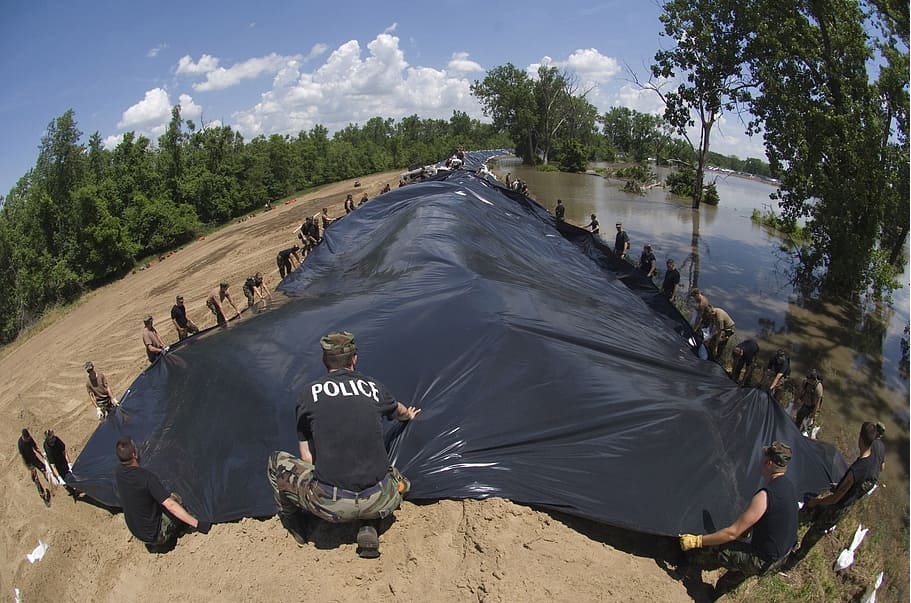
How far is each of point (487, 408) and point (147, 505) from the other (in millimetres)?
2909

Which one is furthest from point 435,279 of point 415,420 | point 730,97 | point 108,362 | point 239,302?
point 730,97

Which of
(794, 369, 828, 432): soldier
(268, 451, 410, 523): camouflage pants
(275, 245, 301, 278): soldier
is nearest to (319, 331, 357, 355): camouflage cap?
(268, 451, 410, 523): camouflage pants

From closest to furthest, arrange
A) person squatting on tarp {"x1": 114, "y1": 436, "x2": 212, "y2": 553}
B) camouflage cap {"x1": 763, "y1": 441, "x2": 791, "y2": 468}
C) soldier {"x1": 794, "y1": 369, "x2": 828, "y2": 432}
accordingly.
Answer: camouflage cap {"x1": 763, "y1": 441, "x2": 791, "y2": 468}
person squatting on tarp {"x1": 114, "y1": 436, "x2": 212, "y2": 553}
soldier {"x1": 794, "y1": 369, "x2": 828, "y2": 432}

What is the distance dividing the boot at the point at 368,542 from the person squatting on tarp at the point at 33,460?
4961 millimetres

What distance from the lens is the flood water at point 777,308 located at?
9.75 metres

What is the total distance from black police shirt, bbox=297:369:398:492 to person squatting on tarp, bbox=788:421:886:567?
3.98 metres

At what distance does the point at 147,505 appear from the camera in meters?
4.13

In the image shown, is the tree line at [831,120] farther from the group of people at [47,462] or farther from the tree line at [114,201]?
the tree line at [114,201]

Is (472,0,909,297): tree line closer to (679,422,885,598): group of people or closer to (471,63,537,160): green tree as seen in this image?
(679,422,885,598): group of people

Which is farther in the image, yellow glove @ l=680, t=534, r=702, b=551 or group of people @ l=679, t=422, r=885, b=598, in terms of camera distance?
yellow glove @ l=680, t=534, r=702, b=551

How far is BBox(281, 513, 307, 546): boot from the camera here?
4.07m

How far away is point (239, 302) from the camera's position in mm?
13141

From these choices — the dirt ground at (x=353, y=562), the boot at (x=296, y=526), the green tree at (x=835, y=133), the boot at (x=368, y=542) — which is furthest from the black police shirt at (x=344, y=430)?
the green tree at (x=835, y=133)

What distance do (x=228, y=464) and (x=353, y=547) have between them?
5.32 feet
